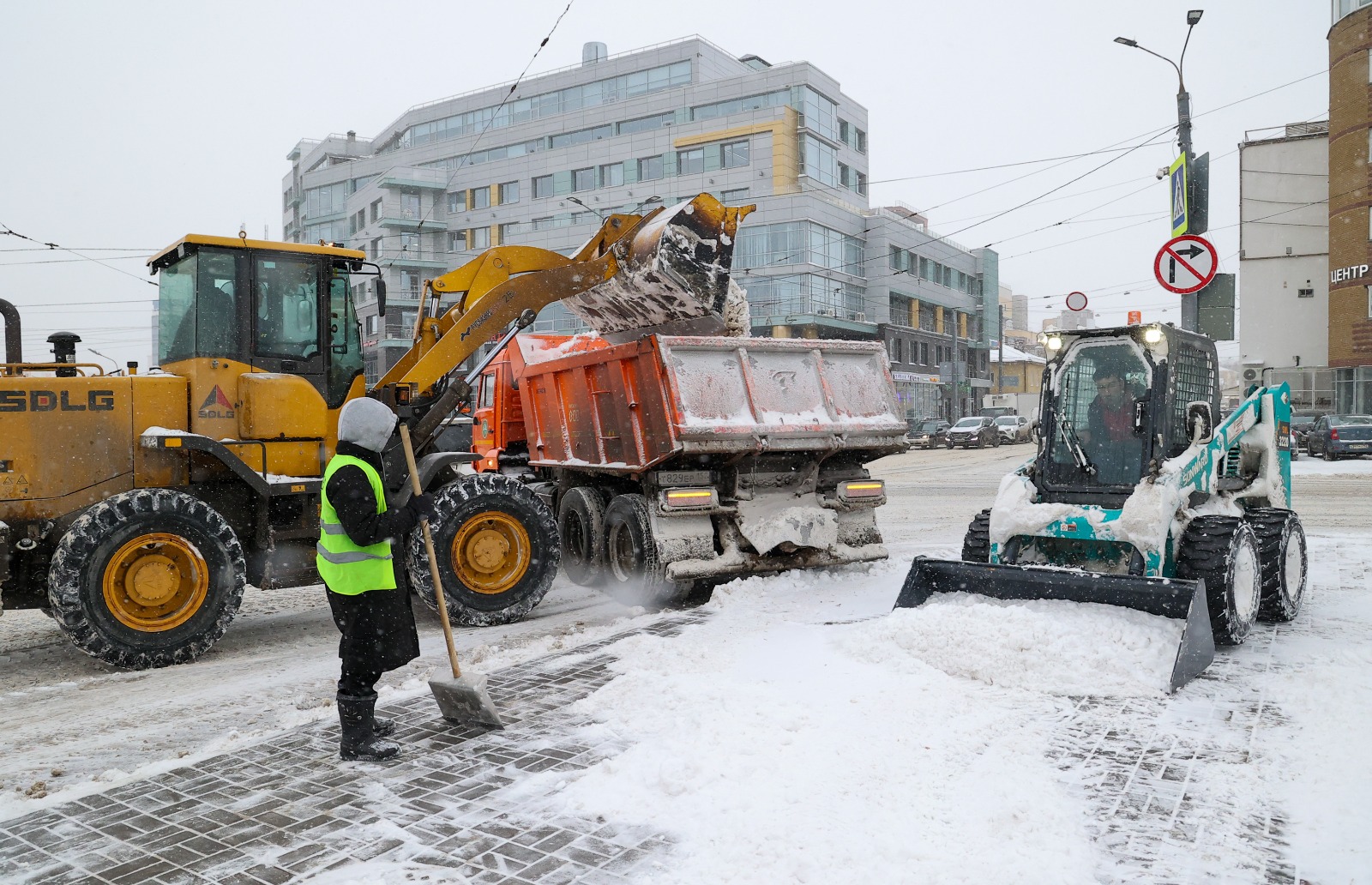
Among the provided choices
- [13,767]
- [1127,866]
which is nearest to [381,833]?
[13,767]

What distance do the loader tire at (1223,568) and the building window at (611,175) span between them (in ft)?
153

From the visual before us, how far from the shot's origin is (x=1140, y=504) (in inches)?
248

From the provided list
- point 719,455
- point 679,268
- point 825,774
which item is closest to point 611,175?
point 679,268

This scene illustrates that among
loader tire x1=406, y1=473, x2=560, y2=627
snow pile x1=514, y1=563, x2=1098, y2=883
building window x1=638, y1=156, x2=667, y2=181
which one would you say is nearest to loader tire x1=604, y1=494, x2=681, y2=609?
loader tire x1=406, y1=473, x2=560, y2=627

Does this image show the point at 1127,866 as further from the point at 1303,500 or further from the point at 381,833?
the point at 1303,500

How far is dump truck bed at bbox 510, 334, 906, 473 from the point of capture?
7.72 meters

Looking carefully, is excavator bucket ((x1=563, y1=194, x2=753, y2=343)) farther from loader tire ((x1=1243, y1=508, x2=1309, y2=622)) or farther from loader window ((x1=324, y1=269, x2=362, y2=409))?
loader tire ((x1=1243, y1=508, x2=1309, y2=622))

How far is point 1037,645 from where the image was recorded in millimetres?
5582

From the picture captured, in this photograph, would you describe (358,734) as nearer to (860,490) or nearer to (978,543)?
(978,543)

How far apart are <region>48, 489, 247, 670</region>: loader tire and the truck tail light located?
4.90 meters

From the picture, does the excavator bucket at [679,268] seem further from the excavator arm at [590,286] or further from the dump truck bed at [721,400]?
the dump truck bed at [721,400]

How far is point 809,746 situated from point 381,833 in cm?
186

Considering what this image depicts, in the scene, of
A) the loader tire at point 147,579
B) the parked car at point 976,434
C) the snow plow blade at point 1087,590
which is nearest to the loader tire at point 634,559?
the snow plow blade at point 1087,590

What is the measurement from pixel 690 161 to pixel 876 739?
153 feet
